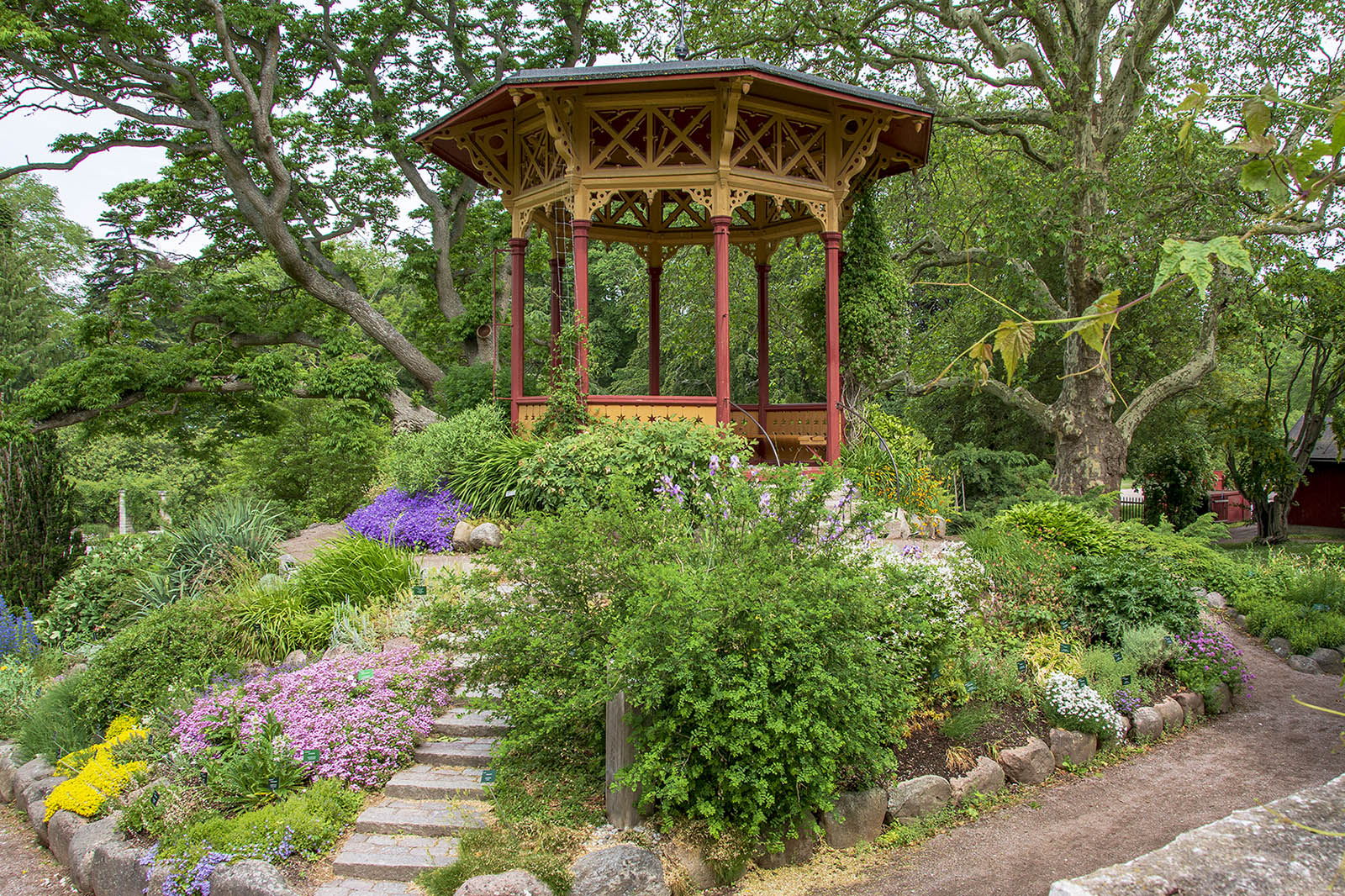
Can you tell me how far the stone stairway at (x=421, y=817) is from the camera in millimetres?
4445

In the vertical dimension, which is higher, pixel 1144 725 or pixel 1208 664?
pixel 1208 664

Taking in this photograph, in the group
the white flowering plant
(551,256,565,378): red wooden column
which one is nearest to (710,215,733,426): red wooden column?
(551,256,565,378): red wooden column

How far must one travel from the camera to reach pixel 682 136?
9.88 m

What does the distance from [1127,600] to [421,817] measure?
5797 millimetres

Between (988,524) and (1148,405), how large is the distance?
334 inches

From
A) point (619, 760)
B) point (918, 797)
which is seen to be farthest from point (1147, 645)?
point (619, 760)

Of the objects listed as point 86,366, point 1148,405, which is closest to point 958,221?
point 1148,405

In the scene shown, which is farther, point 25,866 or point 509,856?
point 25,866

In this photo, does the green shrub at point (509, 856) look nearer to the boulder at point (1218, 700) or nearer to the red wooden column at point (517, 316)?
the boulder at point (1218, 700)

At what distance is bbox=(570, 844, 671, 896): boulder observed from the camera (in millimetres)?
4070

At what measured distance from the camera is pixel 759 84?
985 centimetres

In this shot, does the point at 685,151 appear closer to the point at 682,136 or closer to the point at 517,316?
the point at 682,136

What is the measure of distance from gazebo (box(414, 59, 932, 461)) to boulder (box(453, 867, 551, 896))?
6.14m

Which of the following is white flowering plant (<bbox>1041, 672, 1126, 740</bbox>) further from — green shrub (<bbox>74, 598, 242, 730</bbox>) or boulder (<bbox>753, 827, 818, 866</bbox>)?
green shrub (<bbox>74, 598, 242, 730</bbox>)
